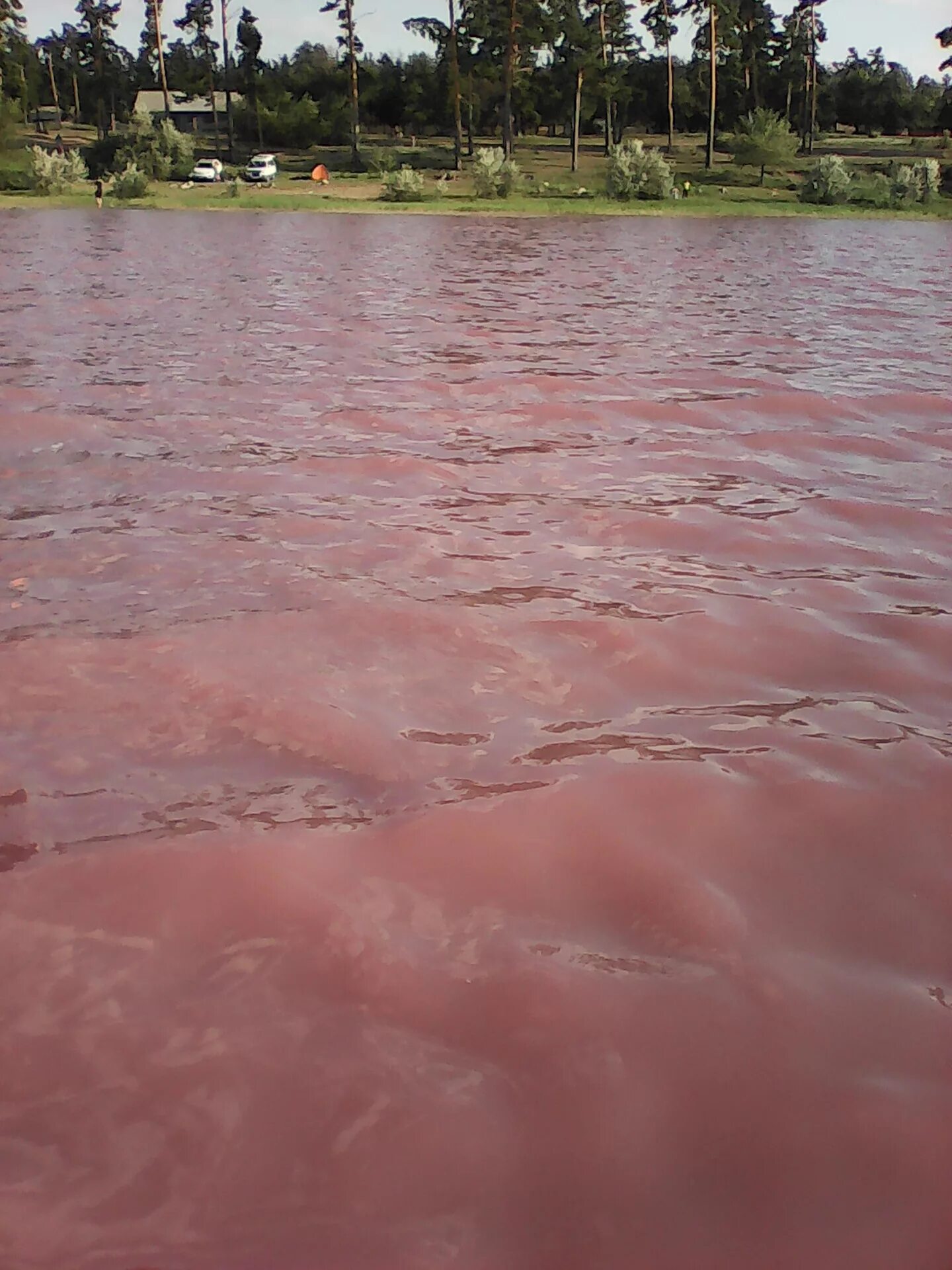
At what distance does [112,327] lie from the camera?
32.2ft

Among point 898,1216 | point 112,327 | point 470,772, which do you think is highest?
point 112,327

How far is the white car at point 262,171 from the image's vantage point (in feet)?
155

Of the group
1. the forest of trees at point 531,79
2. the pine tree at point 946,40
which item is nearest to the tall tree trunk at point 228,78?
the forest of trees at point 531,79

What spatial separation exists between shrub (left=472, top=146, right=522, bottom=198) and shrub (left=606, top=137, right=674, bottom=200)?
354cm

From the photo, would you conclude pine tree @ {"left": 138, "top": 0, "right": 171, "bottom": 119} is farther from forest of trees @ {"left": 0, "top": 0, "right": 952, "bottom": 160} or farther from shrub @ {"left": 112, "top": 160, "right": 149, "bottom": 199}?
shrub @ {"left": 112, "top": 160, "right": 149, "bottom": 199}

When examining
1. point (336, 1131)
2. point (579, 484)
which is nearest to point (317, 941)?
point (336, 1131)

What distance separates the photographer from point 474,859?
2.22 metres

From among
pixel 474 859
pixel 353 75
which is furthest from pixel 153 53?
pixel 474 859

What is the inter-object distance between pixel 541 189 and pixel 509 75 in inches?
311

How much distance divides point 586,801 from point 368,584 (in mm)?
1484

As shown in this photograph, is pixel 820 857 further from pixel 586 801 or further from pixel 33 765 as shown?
pixel 33 765

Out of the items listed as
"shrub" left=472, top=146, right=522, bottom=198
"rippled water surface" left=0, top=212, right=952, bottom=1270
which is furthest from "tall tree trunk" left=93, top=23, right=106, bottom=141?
"rippled water surface" left=0, top=212, right=952, bottom=1270

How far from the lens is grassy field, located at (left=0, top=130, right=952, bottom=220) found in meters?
37.6

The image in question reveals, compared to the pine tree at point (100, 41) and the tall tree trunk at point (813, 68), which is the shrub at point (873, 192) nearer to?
the tall tree trunk at point (813, 68)
